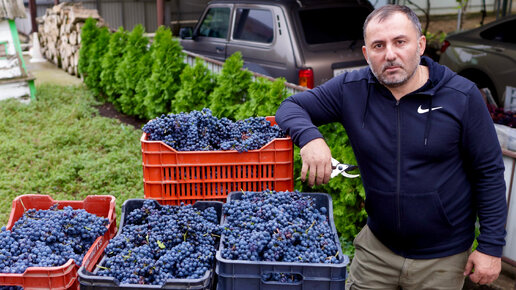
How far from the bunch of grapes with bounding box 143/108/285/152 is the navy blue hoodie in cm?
52

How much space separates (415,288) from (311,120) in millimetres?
1017

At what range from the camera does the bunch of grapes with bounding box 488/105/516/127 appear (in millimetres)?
5812

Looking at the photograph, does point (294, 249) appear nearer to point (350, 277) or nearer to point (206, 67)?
point (350, 277)

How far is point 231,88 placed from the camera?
589cm

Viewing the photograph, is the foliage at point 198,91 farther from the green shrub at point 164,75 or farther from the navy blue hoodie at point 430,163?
the navy blue hoodie at point 430,163

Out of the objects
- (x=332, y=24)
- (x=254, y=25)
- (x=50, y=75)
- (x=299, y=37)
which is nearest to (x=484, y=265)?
(x=299, y=37)

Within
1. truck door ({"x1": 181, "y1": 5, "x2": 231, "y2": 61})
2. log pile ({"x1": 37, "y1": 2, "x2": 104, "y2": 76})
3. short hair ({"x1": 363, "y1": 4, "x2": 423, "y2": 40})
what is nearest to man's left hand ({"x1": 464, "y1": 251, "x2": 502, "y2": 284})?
short hair ({"x1": 363, "y1": 4, "x2": 423, "y2": 40})

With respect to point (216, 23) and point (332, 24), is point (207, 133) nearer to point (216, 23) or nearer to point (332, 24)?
point (332, 24)

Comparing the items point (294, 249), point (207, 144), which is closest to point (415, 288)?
point (294, 249)

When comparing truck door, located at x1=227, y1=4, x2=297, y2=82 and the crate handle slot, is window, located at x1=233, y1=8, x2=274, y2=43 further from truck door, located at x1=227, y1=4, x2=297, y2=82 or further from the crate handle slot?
the crate handle slot

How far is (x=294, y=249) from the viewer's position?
2.37 metres

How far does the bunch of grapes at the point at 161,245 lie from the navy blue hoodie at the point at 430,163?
2.26ft

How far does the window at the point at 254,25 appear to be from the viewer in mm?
6992

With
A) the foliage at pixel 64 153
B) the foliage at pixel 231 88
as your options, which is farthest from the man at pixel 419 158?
the foliage at pixel 64 153
